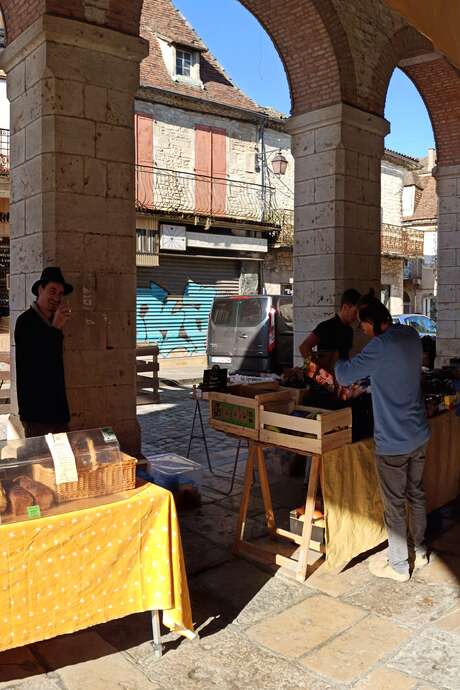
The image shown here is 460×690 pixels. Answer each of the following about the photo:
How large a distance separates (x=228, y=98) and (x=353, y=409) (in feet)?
59.3

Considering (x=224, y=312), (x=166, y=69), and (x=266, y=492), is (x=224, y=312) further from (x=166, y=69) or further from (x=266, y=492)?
(x=166, y=69)

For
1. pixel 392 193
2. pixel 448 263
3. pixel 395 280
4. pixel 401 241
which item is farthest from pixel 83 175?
pixel 392 193

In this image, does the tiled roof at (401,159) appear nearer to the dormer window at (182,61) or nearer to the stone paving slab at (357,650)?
the dormer window at (182,61)

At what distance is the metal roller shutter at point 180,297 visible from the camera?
18797 mm

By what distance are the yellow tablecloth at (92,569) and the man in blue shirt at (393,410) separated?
1.55 m

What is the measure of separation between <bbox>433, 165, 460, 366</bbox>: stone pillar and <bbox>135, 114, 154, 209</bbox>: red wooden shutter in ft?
31.9

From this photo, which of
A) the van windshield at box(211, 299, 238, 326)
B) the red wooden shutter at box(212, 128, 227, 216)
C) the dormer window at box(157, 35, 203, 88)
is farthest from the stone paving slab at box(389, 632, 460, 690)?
the dormer window at box(157, 35, 203, 88)

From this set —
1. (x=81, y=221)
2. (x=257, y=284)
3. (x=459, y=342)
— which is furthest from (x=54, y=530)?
(x=257, y=284)

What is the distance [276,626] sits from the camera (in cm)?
345

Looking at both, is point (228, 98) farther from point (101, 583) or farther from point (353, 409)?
point (101, 583)

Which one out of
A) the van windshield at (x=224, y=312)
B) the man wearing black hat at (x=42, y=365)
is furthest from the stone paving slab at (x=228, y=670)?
the van windshield at (x=224, y=312)

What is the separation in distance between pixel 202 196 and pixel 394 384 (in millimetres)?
16235

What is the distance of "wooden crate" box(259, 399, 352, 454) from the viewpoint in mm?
3943

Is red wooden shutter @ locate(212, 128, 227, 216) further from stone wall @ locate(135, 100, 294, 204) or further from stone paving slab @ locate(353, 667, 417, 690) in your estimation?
stone paving slab @ locate(353, 667, 417, 690)
